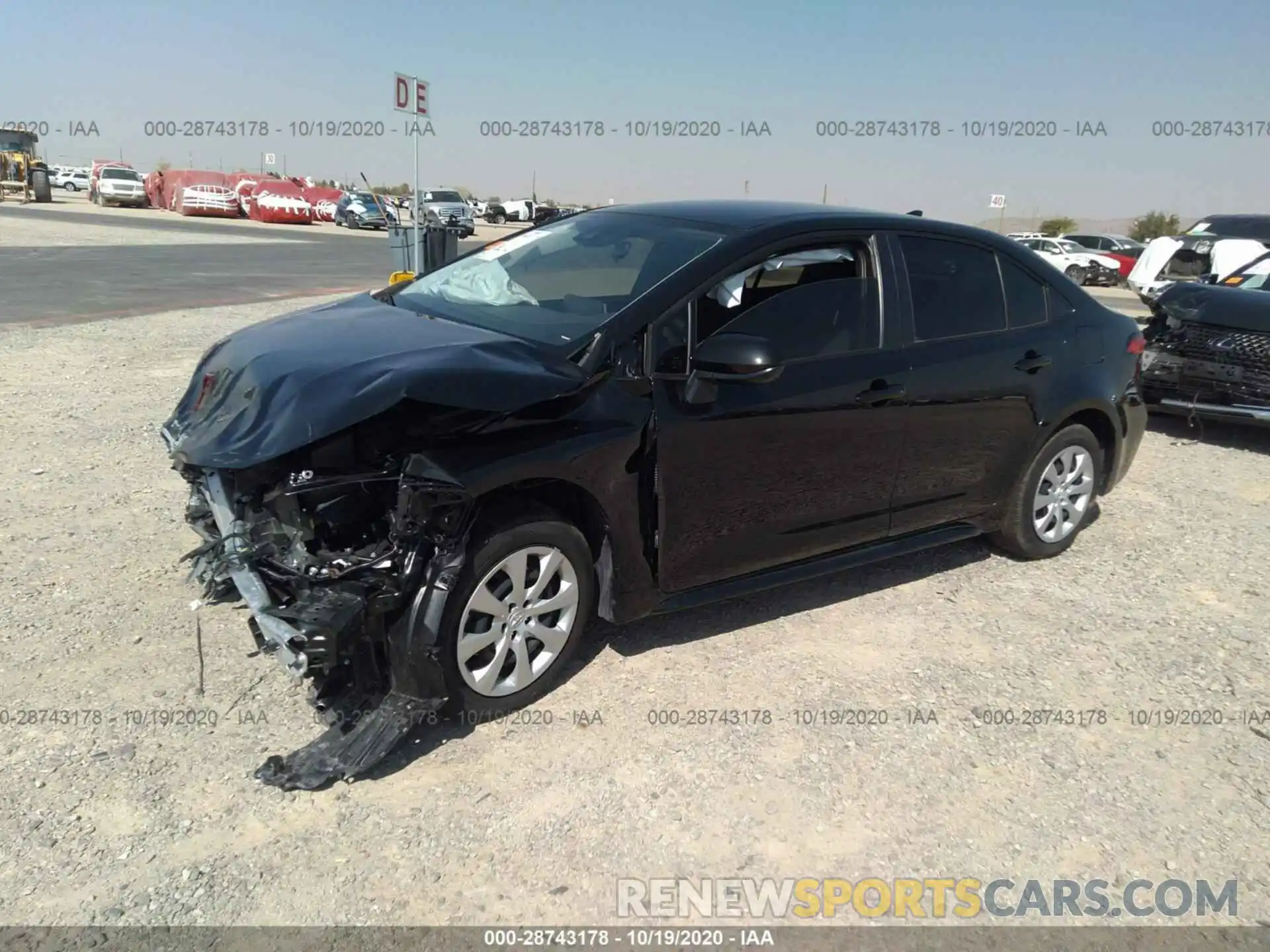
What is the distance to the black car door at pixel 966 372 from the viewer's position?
412cm

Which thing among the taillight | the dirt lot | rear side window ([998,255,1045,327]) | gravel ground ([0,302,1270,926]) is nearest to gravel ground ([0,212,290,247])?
the dirt lot

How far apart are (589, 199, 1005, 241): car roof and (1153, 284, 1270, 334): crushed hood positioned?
4259 millimetres

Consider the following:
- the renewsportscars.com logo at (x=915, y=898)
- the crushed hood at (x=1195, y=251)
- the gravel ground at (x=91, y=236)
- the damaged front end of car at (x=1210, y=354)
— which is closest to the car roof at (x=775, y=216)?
the renewsportscars.com logo at (x=915, y=898)

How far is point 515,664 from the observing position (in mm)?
3277

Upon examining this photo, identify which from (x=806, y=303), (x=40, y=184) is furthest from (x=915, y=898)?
(x=40, y=184)

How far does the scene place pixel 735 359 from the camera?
3.26 m

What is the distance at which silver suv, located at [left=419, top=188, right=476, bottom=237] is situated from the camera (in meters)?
32.1

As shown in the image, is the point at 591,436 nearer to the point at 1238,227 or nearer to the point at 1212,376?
the point at 1212,376

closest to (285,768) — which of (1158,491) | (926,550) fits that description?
(926,550)

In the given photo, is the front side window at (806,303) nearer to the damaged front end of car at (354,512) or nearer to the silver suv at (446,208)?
the damaged front end of car at (354,512)

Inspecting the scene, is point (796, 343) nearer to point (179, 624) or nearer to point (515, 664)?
point (515, 664)

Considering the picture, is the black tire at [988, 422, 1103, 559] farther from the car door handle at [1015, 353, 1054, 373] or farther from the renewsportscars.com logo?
the renewsportscars.com logo

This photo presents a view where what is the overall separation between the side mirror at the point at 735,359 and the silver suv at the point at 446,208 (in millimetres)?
27687

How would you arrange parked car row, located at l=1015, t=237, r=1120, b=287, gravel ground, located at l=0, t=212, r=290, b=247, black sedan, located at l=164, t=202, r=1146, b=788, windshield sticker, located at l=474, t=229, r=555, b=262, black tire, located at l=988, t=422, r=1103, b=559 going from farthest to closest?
parked car row, located at l=1015, t=237, r=1120, b=287 → gravel ground, located at l=0, t=212, r=290, b=247 → black tire, located at l=988, t=422, r=1103, b=559 → windshield sticker, located at l=474, t=229, r=555, b=262 → black sedan, located at l=164, t=202, r=1146, b=788
